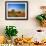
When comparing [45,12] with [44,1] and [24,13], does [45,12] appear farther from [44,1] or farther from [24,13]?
[24,13]

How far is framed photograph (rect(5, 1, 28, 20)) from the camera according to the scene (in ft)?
11.1

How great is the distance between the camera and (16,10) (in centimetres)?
340

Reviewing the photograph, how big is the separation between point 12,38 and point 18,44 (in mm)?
246

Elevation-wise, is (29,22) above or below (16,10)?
below

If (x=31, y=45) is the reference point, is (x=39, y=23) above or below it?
above

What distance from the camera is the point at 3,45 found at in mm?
3010

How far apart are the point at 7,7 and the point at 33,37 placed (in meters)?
0.82

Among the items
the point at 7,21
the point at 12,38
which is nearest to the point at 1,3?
the point at 7,21

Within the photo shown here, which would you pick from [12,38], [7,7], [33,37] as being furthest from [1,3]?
[33,37]

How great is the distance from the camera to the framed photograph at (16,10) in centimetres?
339

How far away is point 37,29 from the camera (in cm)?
342

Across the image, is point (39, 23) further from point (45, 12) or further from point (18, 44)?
point (18, 44)

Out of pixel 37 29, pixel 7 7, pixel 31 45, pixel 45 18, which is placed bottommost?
pixel 31 45

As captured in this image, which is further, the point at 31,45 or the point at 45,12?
the point at 45,12
